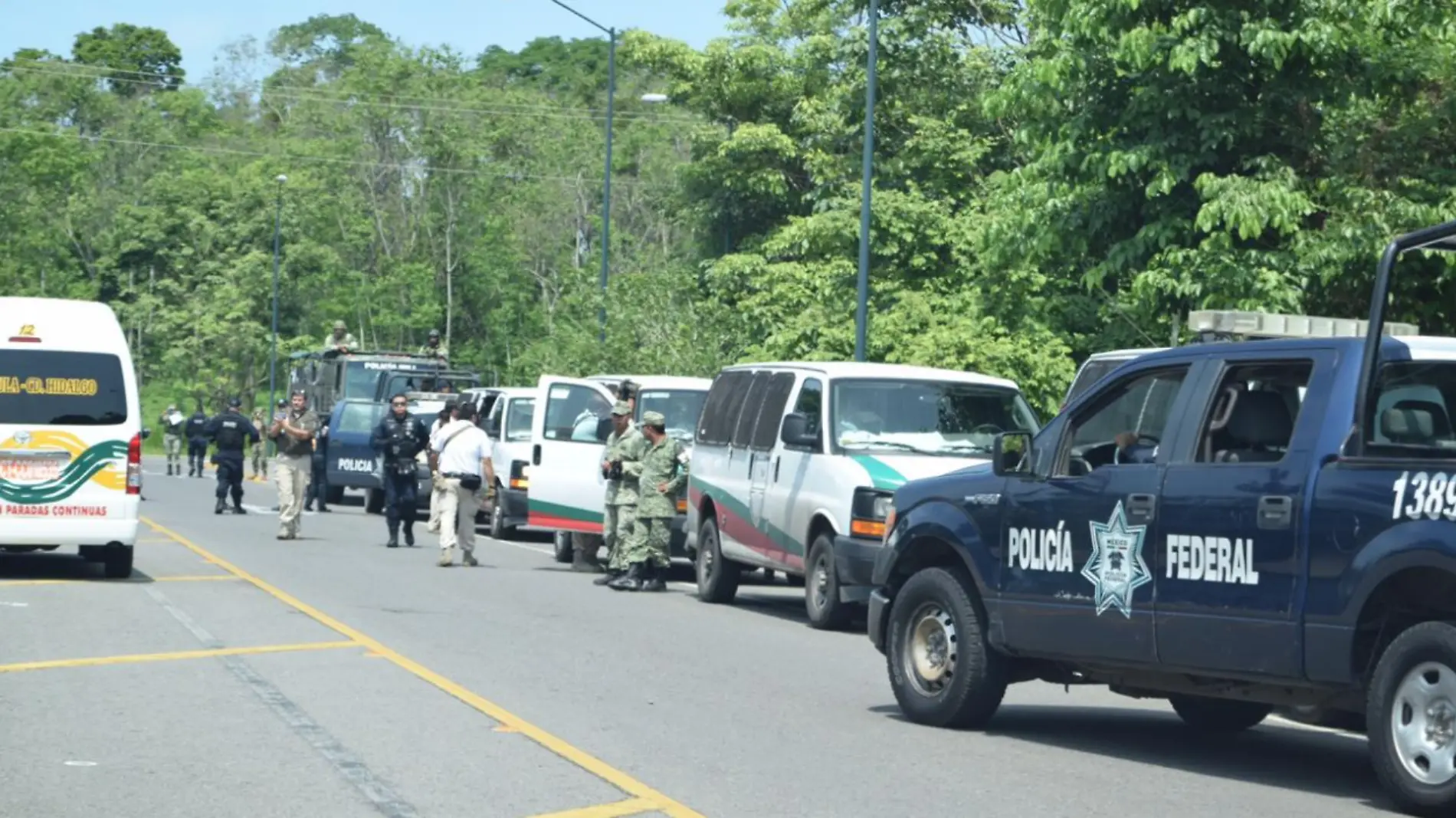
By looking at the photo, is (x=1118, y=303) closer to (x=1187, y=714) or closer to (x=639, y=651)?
(x=639, y=651)

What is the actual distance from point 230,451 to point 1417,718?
26.5 meters

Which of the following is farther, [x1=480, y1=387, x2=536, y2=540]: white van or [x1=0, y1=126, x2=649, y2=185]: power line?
[x1=0, y1=126, x2=649, y2=185]: power line

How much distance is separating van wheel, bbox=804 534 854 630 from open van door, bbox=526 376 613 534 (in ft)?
16.3

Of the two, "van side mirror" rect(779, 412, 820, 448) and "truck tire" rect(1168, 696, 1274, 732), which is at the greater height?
"van side mirror" rect(779, 412, 820, 448)

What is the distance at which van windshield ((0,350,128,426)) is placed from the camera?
770 inches

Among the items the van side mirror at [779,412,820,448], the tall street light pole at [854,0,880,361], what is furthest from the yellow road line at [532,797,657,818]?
the tall street light pole at [854,0,880,361]

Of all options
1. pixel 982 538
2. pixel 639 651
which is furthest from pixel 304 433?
pixel 982 538

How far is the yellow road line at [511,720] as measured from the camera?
8.99m

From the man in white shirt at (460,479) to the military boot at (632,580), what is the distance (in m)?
3.24

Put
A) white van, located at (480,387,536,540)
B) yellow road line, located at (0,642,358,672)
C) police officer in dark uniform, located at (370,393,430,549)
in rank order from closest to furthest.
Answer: yellow road line, located at (0,642,358,672) → police officer in dark uniform, located at (370,393,430,549) → white van, located at (480,387,536,540)

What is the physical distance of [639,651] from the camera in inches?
596

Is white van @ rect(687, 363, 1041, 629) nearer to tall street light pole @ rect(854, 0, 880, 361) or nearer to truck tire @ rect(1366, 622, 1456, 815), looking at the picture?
tall street light pole @ rect(854, 0, 880, 361)

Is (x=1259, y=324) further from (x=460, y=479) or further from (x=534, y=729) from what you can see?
(x=460, y=479)

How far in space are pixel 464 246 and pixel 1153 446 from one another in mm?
69680
